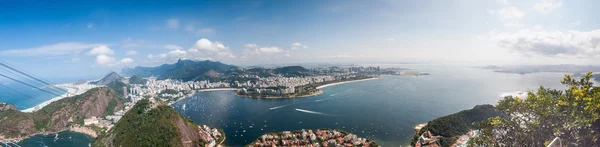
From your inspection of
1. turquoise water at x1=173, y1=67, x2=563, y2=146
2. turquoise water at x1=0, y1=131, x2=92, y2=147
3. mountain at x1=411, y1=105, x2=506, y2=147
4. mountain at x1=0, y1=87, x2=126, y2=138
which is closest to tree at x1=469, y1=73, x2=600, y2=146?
mountain at x1=411, y1=105, x2=506, y2=147

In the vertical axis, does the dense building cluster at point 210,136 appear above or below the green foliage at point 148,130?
below

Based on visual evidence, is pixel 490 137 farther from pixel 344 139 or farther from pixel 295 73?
pixel 295 73

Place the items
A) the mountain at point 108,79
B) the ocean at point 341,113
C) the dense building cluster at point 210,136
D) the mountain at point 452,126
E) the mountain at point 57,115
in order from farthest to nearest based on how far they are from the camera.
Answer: the mountain at point 108,79, the mountain at point 57,115, the ocean at point 341,113, the dense building cluster at point 210,136, the mountain at point 452,126

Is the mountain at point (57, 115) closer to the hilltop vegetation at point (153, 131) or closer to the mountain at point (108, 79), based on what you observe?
the hilltop vegetation at point (153, 131)

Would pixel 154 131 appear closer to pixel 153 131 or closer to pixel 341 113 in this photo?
pixel 153 131

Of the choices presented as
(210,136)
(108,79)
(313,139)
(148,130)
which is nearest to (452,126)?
(313,139)

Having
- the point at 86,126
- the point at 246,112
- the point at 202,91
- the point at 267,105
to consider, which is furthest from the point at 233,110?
the point at 202,91

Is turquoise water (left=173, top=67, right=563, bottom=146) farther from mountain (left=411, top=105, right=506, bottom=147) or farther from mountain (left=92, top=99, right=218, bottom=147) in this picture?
mountain (left=92, top=99, right=218, bottom=147)

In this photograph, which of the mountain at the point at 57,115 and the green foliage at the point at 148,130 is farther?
the mountain at the point at 57,115

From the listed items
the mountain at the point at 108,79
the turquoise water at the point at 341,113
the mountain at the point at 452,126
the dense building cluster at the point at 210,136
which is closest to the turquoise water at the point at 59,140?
the turquoise water at the point at 341,113
